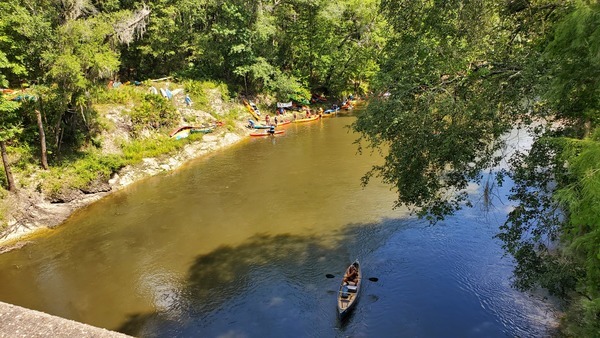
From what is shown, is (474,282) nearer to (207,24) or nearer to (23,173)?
(23,173)

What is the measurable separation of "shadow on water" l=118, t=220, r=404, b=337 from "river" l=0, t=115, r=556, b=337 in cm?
5

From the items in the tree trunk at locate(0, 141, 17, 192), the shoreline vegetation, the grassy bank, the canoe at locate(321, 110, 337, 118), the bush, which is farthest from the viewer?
the canoe at locate(321, 110, 337, 118)

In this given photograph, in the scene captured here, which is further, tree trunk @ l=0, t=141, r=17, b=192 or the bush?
the bush

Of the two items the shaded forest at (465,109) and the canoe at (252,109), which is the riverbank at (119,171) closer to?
the canoe at (252,109)

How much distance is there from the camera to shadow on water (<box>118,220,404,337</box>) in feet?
42.8

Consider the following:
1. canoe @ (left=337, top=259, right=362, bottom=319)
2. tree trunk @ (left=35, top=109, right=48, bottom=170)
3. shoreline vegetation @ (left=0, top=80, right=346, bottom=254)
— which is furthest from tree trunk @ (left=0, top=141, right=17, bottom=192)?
canoe @ (left=337, top=259, right=362, bottom=319)

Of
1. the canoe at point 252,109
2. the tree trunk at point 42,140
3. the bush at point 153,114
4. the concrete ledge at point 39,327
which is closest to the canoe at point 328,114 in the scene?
the canoe at point 252,109

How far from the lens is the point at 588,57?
6359 millimetres

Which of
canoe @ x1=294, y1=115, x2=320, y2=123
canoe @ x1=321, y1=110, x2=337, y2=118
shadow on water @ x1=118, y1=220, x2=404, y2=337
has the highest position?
canoe @ x1=321, y1=110, x2=337, y2=118

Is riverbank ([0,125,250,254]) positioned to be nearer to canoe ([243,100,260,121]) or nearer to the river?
the river

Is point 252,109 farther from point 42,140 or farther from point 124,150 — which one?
point 42,140

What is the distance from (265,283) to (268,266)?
1.11 metres

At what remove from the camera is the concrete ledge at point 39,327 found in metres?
8.70

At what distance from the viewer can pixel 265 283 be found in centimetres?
1502
